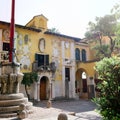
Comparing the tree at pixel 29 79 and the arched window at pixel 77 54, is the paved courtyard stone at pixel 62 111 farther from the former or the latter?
the arched window at pixel 77 54

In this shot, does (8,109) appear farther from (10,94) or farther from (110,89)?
(110,89)

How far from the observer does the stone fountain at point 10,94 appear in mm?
10211

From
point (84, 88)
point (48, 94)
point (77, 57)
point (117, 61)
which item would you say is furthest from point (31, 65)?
point (117, 61)

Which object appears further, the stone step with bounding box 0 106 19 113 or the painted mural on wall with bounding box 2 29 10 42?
the painted mural on wall with bounding box 2 29 10 42

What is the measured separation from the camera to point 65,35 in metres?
25.9

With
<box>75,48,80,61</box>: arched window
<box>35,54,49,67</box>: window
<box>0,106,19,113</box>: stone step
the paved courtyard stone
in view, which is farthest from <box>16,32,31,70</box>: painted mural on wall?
<box>0,106,19,113</box>: stone step

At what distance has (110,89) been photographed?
7273 millimetres

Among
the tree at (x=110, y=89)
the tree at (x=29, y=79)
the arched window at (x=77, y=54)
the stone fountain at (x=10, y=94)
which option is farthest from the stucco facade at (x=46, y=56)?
the tree at (x=110, y=89)

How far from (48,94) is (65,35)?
308 inches

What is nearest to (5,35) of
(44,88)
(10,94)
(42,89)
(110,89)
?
(42,89)

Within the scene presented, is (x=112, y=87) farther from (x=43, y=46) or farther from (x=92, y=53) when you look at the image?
(x=92, y=53)

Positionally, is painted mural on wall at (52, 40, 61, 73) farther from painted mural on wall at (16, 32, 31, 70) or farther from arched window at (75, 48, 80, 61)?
arched window at (75, 48, 80, 61)

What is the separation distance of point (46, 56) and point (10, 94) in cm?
1307

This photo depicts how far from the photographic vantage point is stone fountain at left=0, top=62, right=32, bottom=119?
10.2 meters
